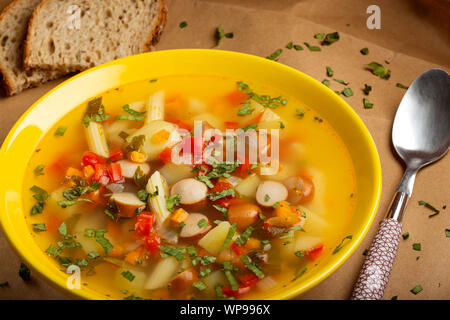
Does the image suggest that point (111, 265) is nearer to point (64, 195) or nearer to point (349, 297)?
point (64, 195)

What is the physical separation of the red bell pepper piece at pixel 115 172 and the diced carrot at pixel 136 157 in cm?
6

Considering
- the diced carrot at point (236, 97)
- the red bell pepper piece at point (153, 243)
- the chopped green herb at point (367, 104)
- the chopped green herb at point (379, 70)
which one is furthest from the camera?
the chopped green herb at point (379, 70)

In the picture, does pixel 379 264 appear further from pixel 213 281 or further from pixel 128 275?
pixel 128 275

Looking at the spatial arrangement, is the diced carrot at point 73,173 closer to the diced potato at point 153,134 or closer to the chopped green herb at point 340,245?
the diced potato at point 153,134

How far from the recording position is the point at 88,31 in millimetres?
2691

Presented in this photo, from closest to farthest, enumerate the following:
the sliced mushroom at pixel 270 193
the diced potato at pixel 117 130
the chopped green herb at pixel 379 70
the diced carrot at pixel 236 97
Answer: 1. the sliced mushroom at pixel 270 193
2. the diced potato at pixel 117 130
3. the diced carrot at pixel 236 97
4. the chopped green herb at pixel 379 70

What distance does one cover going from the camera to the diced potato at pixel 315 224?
1633 mm

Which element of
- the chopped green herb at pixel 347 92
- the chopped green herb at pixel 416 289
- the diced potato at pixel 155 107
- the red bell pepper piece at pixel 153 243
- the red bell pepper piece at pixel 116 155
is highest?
the diced potato at pixel 155 107

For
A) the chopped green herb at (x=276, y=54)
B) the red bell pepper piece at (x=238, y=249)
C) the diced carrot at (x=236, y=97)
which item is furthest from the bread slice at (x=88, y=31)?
the red bell pepper piece at (x=238, y=249)

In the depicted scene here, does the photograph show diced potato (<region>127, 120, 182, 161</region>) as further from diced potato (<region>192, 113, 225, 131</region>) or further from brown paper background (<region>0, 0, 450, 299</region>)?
brown paper background (<region>0, 0, 450, 299</region>)

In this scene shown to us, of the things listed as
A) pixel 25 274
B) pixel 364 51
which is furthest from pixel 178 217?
pixel 364 51

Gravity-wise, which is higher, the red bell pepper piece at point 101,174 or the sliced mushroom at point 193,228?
the red bell pepper piece at point 101,174

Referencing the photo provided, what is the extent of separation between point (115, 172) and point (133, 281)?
433mm
